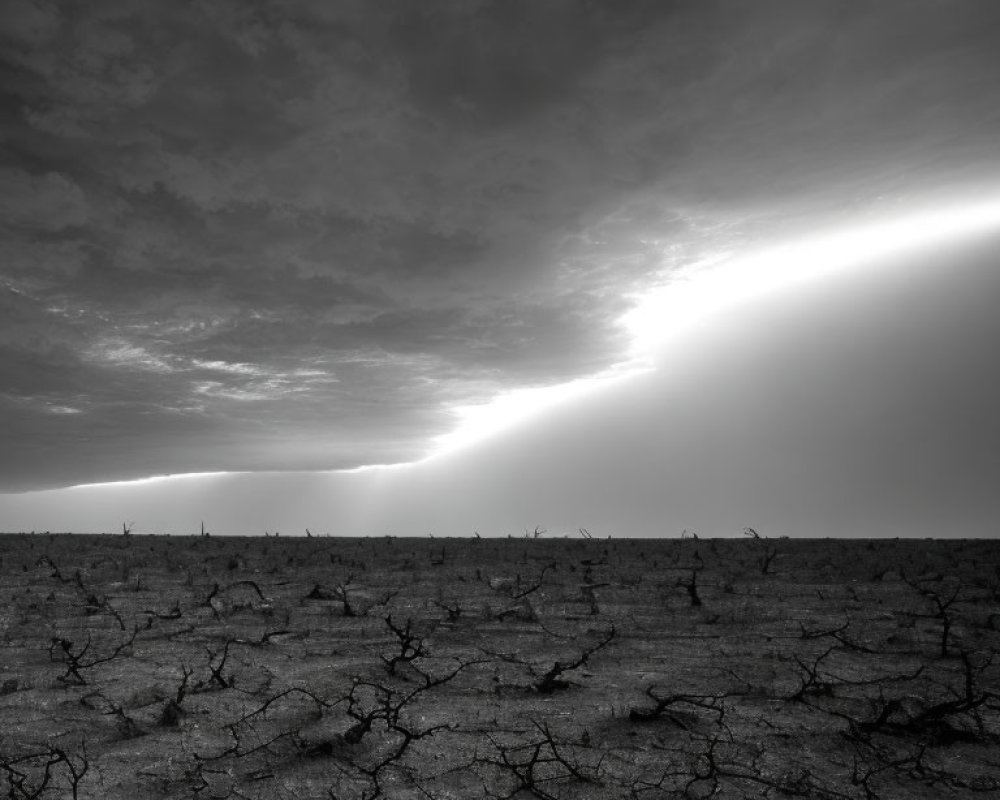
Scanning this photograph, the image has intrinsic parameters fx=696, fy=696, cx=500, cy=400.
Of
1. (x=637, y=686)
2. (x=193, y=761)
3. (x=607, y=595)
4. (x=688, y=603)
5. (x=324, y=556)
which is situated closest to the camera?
(x=193, y=761)

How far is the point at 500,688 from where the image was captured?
21.9 ft

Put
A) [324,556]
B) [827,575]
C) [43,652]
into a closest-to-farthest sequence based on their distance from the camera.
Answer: [43,652] → [827,575] → [324,556]

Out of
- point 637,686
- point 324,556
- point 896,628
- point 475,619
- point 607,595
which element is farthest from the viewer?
point 324,556

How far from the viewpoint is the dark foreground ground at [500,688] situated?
4676 mm

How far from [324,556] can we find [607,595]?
9.39 meters

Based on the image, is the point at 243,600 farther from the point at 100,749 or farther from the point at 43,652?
the point at 100,749

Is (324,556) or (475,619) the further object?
(324,556)

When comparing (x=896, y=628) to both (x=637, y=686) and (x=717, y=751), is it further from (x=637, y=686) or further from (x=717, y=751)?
(x=717, y=751)

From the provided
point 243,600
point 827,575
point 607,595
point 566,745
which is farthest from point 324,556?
point 566,745

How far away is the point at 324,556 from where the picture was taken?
1886 centimetres

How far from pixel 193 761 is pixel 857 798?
444 cm

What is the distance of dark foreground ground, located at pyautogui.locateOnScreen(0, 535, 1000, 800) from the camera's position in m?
4.68

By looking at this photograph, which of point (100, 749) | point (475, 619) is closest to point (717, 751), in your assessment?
point (100, 749)

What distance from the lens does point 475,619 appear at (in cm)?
1016
